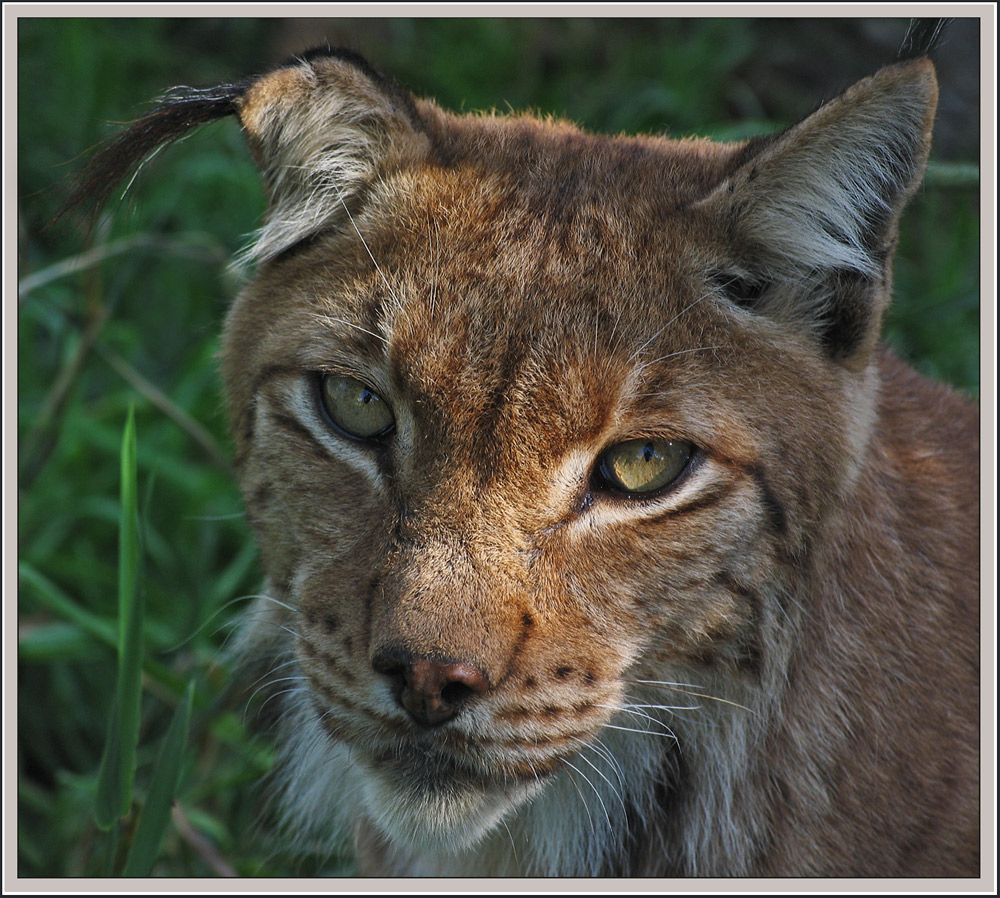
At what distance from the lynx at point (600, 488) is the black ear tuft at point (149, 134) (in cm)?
1

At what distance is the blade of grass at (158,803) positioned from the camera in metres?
2.95

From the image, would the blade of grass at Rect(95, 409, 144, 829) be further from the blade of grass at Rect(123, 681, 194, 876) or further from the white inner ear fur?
the white inner ear fur

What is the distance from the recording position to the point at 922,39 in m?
2.48

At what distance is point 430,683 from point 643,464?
0.74m

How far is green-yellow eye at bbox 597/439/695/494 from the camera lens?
2.59 metres

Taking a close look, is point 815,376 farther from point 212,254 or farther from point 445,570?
point 212,254

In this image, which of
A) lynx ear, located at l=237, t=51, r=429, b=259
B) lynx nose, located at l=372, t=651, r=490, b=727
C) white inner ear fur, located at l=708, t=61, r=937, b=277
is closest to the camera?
lynx nose, located at l=372, t=651, r=490, b=727

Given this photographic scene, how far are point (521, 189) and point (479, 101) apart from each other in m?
3.48

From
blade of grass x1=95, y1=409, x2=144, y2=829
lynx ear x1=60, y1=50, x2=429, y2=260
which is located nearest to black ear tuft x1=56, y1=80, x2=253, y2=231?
lynx ear x1=60, y1=50, x2=429, y2=260

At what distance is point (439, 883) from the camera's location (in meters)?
3.08

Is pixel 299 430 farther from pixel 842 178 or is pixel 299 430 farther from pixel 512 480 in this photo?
pixel 842 178

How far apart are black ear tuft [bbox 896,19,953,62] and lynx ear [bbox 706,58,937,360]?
66 mm

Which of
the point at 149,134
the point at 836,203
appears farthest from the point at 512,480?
the point at 149,134

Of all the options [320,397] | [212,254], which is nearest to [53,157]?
[212,254]
